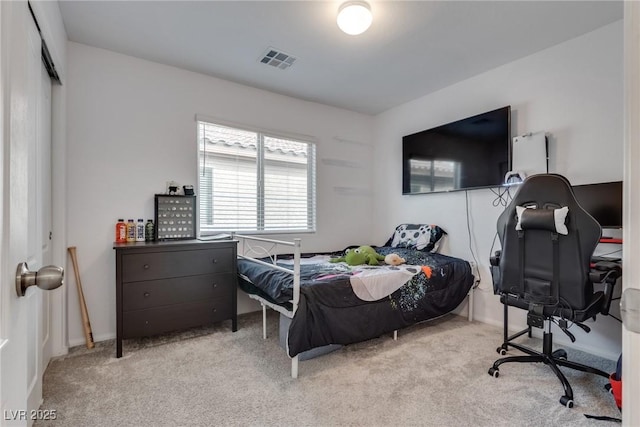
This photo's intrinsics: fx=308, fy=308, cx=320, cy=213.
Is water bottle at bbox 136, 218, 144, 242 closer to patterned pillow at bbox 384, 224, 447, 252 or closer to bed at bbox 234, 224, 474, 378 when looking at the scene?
bed at bbox 234, 224, 474, 378

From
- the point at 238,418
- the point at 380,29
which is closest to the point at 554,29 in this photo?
the point at 380,29

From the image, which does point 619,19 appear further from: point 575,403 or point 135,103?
point 135,103

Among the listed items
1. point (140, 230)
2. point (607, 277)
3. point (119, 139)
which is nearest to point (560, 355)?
point (607, 277)

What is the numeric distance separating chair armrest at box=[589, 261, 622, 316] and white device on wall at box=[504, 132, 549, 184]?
1.01 metres

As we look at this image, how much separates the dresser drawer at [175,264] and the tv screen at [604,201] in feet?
9.33

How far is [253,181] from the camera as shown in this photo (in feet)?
11.3

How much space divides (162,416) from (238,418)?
16.0 inches

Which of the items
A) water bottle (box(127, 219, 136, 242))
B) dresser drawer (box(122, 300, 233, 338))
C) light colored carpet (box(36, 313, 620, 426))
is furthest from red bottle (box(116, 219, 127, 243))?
light colored carpet (box(36, 313, 620, 426))

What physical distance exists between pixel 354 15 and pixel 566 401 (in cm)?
265

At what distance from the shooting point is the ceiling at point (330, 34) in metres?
2.15

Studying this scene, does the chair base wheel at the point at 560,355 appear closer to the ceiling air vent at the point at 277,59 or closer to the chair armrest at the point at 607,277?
the chair armrest at the point at 607,277

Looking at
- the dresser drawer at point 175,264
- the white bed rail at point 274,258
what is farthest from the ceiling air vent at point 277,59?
the dresser drawer at point 175,264

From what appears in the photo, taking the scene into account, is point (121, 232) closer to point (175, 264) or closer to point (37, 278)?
point (175, 264)

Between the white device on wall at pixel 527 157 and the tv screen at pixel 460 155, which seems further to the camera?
the tv screen at pixel 460 155
